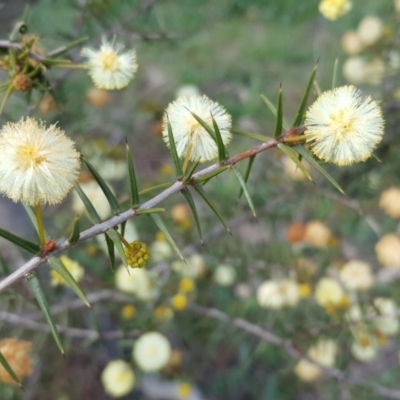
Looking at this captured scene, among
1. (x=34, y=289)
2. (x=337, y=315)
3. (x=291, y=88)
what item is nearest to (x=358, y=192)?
(x=337, y=315)

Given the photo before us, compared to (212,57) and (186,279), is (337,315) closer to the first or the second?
(186,279)

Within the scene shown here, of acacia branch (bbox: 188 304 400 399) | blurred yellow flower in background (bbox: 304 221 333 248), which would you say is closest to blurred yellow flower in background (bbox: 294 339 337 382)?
acacia branch (bbox: 188 304 400 399)

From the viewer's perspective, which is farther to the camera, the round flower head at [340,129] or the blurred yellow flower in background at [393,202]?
the blurred yellow flower in background at [393,202]

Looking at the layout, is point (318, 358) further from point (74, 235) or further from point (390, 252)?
point (74, 235)

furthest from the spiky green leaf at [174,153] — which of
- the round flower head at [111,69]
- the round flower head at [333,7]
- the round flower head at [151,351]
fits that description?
the round flower head at [151,351]

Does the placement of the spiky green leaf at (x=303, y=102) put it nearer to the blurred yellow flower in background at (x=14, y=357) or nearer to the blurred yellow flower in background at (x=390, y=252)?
the blurred yellow flower in background at (x=14, y=357)

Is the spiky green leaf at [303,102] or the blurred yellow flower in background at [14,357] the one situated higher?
the spiky green leaf at [303,102]

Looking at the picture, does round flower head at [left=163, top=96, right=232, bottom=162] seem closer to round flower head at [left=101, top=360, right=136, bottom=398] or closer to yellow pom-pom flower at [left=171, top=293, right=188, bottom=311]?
yellow pom-pom flower at [left=171, top=293, right=188, bottom=311]
